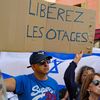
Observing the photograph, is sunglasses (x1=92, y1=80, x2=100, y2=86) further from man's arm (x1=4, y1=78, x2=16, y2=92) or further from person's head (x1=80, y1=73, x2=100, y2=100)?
man's arm (x1=4, y1=78, x2=16, y2=92)

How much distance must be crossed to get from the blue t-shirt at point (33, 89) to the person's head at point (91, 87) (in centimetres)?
23

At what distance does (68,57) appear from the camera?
376 centimetres

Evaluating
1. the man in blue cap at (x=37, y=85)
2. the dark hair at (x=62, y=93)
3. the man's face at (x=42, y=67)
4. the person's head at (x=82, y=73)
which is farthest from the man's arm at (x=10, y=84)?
the person's head at (x=82, y=73)

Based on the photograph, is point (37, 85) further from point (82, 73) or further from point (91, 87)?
point (82, 73)

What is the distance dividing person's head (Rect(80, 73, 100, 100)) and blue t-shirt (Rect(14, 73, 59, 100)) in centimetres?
23

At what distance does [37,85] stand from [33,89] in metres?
0.05

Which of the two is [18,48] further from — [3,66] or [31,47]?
[3,66]

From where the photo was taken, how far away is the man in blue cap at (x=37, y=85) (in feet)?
7.32

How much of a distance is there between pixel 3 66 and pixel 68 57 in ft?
2.81

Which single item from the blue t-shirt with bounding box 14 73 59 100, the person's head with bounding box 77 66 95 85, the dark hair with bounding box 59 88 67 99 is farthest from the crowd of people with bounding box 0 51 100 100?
the person's head with bounding box 77 66 95 85

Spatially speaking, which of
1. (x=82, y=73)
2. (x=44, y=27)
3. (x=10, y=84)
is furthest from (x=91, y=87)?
(x=82, y=73)

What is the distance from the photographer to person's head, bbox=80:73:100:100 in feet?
8.15

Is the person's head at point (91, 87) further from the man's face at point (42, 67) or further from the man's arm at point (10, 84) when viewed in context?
the man's arm at point (10, 84)

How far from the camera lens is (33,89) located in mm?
2291
